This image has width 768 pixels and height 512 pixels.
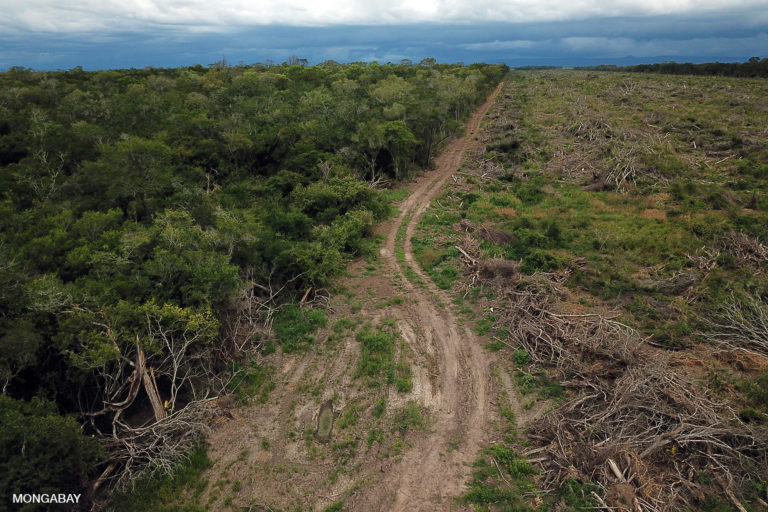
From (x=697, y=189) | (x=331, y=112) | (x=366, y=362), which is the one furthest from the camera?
(x=331, y=112)

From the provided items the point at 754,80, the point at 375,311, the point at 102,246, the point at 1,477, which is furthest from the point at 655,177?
the point at 754,80

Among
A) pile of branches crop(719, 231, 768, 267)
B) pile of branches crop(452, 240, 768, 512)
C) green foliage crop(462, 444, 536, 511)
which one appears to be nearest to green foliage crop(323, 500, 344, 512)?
green foliage crop(462, 444, 536, 511)

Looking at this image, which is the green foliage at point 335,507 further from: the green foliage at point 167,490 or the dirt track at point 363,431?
the green foliage at point 167,490

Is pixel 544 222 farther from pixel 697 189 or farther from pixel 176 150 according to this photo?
pixel 176 150

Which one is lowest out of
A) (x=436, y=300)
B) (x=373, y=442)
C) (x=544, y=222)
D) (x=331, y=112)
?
(x=373, y=442)

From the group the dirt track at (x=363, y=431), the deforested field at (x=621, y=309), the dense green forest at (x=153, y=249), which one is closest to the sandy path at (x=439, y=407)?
the dirt track at (x=363, y=431)
